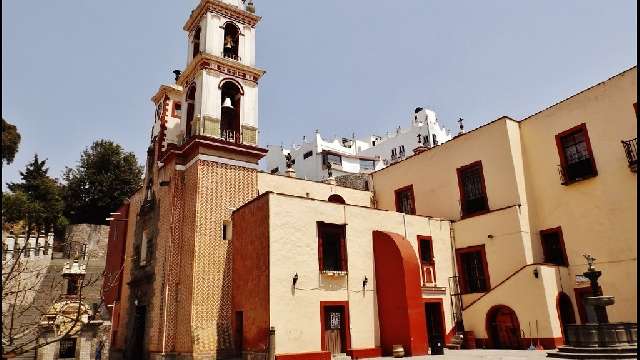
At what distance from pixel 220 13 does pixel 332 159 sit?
3110 centimetres

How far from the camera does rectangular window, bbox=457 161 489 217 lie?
21828 mm

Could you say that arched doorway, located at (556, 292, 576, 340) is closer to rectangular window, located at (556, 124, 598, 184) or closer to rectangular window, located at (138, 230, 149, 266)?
rectangular window, located at (556, 124, 598, 184)

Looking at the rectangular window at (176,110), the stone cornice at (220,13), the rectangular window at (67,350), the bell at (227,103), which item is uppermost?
the stone cornice at (220,13)

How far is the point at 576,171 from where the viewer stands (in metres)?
19.2

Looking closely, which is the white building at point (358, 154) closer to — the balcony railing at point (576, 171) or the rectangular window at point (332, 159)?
the rectangular window at point (332, 159)

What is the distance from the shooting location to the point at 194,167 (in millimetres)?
20016

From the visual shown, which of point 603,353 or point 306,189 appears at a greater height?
point 306,189

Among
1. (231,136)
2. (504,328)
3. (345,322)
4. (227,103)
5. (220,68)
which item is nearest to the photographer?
(345,322)

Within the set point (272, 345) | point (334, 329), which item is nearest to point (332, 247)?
point (334, 329)

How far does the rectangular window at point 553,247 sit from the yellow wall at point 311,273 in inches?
202

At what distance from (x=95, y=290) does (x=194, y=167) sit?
1667 cm

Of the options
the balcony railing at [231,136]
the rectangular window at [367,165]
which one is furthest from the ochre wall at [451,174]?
the rectangular window at [367,165]

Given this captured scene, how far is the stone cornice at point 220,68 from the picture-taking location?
21500 mm

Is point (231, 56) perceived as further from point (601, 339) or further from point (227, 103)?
point (601, 339)
